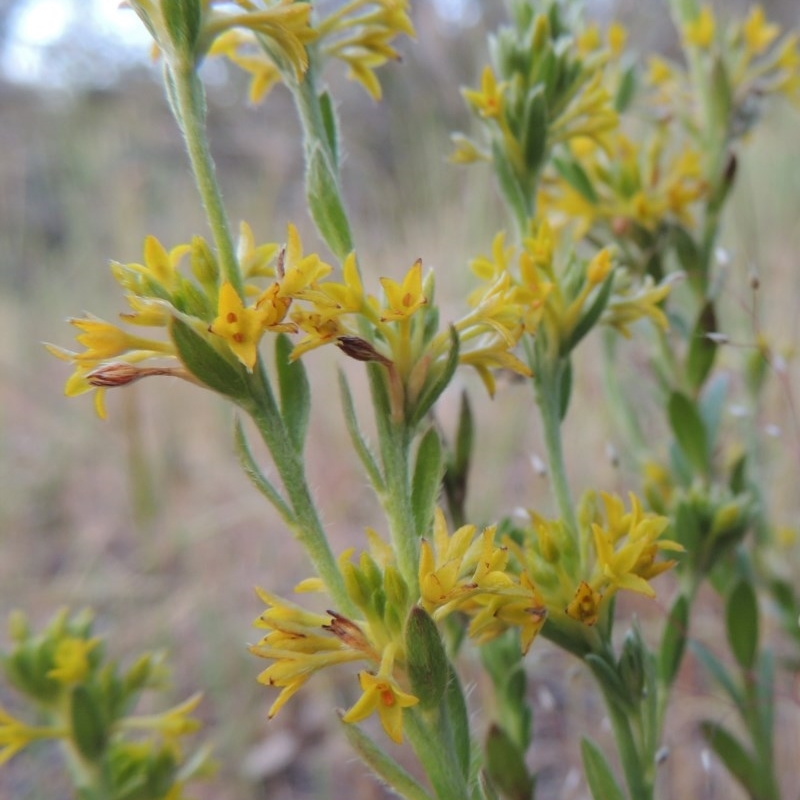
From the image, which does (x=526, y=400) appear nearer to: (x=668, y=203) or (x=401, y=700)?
(x=668, y=203)

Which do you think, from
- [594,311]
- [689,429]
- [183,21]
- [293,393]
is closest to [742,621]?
[689,429]

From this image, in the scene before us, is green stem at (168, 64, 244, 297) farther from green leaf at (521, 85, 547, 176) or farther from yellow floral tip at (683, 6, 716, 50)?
yellow floral tip at (683, 6, 716, 50)

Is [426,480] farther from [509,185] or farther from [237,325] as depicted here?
[509,185]

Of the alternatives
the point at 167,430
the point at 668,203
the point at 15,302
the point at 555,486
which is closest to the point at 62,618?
the point at 555,486

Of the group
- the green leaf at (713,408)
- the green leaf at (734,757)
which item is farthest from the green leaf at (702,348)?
the green leaf at (734,757)

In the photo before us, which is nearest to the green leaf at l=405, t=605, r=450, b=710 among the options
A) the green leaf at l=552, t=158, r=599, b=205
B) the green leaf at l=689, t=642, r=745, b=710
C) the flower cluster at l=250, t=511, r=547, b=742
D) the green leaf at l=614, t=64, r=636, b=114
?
the flower cluster at l=250, t=511, r=547, b=742
